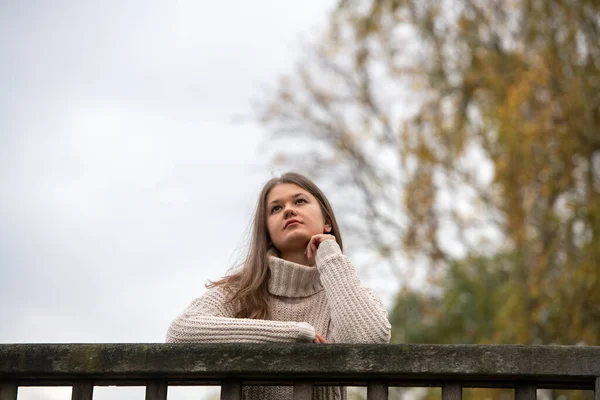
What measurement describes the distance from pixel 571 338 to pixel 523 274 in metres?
1.23

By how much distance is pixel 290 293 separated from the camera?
143 inches

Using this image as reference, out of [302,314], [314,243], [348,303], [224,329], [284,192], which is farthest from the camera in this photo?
[284,192]

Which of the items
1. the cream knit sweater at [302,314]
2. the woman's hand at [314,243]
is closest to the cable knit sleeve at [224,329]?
the cream knit sweater at [302,314]

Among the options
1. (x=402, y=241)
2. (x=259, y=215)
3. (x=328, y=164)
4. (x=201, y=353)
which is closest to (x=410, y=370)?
(x=201, y=353)

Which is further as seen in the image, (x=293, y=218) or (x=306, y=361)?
(x=293, y=218)

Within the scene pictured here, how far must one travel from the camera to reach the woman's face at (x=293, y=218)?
3729 mm

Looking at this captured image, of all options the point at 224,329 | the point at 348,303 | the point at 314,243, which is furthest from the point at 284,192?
the point at 224,329

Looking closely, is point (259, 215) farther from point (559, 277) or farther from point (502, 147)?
point (502, 147)

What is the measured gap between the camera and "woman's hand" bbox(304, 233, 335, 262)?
145 inches

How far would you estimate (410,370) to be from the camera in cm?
271

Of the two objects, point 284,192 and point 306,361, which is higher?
point 284,192

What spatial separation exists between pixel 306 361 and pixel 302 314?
2.82 feet

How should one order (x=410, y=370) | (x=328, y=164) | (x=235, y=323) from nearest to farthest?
(x=410, y=370), (x=235, y=323), (x=328, y=164)

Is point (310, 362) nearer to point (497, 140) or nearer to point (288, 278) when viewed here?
point (288, 278)
